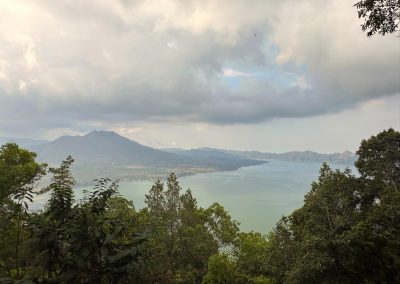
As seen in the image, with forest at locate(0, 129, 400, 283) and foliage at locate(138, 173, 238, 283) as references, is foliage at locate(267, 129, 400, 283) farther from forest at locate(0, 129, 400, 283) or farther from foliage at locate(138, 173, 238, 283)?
foliage at locate(138, 173, 238, 283)

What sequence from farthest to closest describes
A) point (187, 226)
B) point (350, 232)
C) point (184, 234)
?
point (187, 226), point (184, 234), point (350, 232)

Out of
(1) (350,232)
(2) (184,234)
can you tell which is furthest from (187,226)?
(1) (350,232)

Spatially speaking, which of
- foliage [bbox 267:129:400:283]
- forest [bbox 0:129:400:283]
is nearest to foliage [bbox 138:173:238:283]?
forest [bbox 0:129:400:283]

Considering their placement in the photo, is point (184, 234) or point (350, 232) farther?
point (184, 234)

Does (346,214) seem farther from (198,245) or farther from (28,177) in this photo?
(28,177)

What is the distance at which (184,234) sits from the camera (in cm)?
2388

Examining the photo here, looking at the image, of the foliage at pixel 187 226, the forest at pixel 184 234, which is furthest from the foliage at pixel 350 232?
the foliage at pixel 187 226

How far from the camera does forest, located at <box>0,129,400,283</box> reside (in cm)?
661

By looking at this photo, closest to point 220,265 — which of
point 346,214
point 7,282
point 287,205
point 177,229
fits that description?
point 346,214

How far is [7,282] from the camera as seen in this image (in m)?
5.88

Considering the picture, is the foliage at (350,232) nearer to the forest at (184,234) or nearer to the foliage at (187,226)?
the forest at (184,234)

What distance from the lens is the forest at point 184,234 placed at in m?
6.61

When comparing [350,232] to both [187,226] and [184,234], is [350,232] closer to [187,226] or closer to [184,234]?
[184,234]

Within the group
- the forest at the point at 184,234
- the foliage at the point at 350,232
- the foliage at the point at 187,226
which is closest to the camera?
the forest at the point at 184,234
